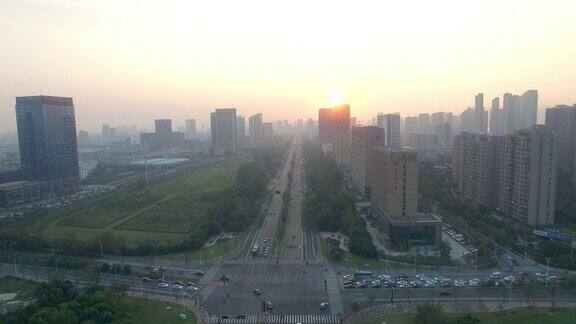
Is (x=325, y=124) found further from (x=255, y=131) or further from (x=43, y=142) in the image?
(x=43, y=142)

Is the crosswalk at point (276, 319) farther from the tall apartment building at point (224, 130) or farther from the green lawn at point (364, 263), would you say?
the tall apartment building at point (224, 130)

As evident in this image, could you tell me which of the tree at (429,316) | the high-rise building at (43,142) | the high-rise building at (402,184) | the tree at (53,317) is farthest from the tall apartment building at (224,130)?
the tree at (429,316)

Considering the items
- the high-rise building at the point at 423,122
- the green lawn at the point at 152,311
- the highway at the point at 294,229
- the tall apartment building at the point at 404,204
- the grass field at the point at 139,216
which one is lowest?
the green lawn at the point at 152,311

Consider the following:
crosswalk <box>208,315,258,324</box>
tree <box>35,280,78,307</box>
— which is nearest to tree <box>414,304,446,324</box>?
crosswalk <box>208,315,258,324</box>

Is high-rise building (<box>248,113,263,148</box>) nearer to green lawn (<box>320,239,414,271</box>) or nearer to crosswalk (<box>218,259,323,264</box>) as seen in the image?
crosswalk (<box>218,259,323,264</box>)

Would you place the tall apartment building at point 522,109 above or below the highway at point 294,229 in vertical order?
above

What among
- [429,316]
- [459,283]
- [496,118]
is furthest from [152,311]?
[496,118]
